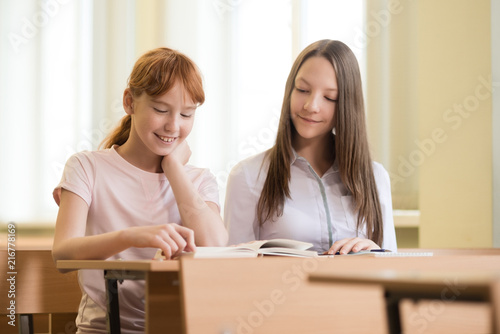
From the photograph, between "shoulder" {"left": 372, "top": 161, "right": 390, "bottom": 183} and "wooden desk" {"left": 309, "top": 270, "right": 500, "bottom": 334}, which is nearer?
"wooden desk" {"left": 309, "top": 270, "right": 500, "bottom": 334}

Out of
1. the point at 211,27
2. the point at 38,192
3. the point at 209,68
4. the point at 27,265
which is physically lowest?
the point at 27,265

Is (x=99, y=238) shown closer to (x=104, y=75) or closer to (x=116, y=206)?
(x=116, y=206)

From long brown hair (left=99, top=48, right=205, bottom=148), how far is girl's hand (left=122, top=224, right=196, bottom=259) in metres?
0.46

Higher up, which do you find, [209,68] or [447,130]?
[209,68]

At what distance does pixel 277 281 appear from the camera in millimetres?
1164

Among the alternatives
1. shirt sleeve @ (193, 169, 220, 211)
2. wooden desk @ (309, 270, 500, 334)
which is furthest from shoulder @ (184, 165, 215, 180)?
wooden desk @ (309, 270, 500, 334)

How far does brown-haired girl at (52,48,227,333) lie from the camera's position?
61.0 inches

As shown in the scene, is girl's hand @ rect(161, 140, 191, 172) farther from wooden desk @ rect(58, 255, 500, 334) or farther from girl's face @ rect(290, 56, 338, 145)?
wooden desk @ rect(58, 255, 500, 334)

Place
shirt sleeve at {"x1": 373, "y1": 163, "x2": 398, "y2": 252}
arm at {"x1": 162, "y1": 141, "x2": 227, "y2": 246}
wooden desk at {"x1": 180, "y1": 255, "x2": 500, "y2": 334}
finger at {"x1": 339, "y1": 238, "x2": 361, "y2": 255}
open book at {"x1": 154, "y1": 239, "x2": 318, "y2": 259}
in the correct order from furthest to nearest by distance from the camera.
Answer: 1. shirt sleeve at {"x1": 373, "y1": 163, "x2": 398, "y2": 252}
2. arm at {"x1": 162, "y1": 141, "x2": 227, "y2": 246}
3. finger at {"x1": 339, "y1": 238, "x2": 361, "y2": 255}
4. open book at {"x1": 154, "y1": 239, "x2": 318, "y2": 259}
5. wooden desk at {"x1": 180, "y1": 255, "x2": 500, "y2": 334}

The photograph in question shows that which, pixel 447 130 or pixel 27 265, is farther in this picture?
pixel 447 130

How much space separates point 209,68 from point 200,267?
1.97m

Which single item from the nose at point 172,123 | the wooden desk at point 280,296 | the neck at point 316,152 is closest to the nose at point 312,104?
the neck at point 316,152

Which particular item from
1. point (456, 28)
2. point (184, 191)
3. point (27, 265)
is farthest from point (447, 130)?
point (27, 265)

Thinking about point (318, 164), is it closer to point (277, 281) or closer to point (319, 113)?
point (319, 113)
